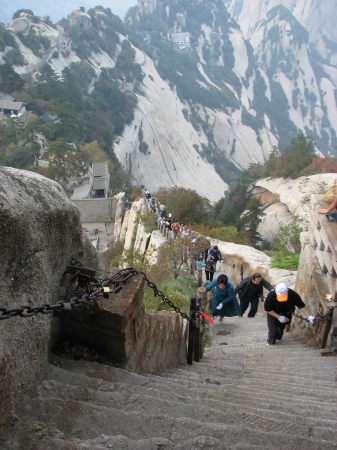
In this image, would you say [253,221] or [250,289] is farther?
[253,221]

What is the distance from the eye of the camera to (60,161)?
31.6 metres

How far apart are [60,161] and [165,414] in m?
31.1

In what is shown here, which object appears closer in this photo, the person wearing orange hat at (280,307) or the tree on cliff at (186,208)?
the person wearing orange hat at (280,307)

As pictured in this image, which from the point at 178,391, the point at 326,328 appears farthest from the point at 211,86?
the point at 178,391

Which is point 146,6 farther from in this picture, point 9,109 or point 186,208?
point 186,208

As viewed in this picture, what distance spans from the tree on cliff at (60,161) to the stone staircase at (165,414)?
29.6 metres

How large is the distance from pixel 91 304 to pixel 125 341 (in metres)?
0.41

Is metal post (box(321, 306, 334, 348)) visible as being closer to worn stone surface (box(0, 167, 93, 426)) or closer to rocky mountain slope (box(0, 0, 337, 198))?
worn stone surface (box(0, 167, 93, 426))

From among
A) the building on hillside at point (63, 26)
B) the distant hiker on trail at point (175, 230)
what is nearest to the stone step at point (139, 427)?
the distant hiker on trail at point (175, 230)

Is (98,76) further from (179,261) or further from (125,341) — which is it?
(125,341)

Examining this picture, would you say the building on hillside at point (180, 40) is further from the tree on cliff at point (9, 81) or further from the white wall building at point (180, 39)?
the tree on cliff at point (9, 81)

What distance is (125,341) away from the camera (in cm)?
312

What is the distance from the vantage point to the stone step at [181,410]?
8.16 feet

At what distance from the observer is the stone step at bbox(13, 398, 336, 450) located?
2.22 meters
